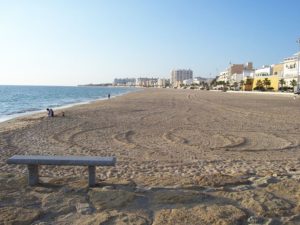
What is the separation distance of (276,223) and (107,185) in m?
2.58

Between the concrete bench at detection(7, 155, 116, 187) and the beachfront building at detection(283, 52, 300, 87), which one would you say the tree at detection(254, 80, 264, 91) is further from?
the concrete bench at detection(7, 155, 116, 187)

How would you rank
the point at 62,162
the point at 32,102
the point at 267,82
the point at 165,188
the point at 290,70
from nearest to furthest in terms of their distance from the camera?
1. the point at 165,188
2. the point at 62,162
3. the point at 32,102
4. the point at 290,70
5. the point at 267,82

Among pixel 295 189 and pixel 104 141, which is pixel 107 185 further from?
pixel 104 141

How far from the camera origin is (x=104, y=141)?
11242 mm

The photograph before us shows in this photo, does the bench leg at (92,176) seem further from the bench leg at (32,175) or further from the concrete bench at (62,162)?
the bench leg at (32,175)

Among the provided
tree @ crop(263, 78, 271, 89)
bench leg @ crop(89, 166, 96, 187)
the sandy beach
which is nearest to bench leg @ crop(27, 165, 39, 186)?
the sandy beach

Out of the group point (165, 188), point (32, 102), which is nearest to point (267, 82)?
point (32, 102)

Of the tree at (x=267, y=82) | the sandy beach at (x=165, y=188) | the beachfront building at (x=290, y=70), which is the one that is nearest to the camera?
the sandy beach at (x=165, y=188)

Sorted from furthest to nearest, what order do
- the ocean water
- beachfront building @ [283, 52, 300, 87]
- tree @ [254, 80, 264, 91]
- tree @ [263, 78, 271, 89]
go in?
tree @ [254, 80, 264, 91]
tree @ [263, 78, 271, 89]
beachfront building @ [283, 52, 300, 87]
the ocean water

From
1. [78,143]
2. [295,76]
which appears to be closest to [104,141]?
[78,143]

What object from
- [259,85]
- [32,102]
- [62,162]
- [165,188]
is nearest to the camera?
[165,188]

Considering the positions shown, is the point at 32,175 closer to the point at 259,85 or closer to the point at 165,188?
the point at 165,188

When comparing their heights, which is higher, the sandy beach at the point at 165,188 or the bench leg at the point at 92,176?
the bench leg at the point at 92,176

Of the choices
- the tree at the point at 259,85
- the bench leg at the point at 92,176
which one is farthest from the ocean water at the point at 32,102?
the tree at the point at 259,85
